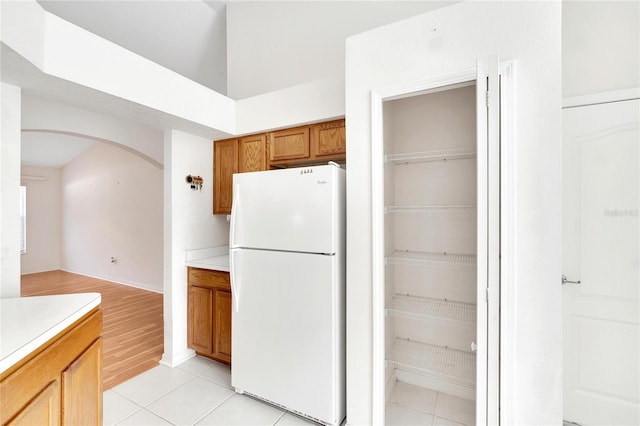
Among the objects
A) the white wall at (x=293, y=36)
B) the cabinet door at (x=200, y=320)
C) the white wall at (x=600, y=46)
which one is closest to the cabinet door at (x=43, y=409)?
the cabinet door at (x=200, y=320)

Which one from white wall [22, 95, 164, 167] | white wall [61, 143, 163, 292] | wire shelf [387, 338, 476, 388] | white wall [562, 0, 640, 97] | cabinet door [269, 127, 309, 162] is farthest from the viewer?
white wall [61, 143, 163, 292]

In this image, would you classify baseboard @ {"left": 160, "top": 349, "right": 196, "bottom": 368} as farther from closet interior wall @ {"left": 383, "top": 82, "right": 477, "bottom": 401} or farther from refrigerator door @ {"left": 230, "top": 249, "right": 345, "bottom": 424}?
closet interior wall @ {"left": 383, "top": 82, "right": 477, "bottom": 401}

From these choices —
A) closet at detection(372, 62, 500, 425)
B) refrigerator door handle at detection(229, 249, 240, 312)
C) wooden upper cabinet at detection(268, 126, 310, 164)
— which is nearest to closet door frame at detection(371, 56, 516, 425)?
closet at detection(372, 62, 500, 425)

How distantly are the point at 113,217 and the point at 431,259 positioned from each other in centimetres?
603

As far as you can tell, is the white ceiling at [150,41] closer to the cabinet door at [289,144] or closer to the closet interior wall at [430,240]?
the cabinet door at [289,144]

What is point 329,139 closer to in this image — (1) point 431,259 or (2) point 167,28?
(1) point 431,259

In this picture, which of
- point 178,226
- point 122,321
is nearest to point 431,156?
point 178,226

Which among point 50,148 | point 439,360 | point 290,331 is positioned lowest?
point 439,360

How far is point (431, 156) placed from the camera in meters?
1.92

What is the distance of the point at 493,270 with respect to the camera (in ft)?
4.23

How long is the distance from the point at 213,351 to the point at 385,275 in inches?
70.5

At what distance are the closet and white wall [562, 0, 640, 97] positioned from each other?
2.38 ft

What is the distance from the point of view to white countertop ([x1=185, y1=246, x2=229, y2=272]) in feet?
8.27

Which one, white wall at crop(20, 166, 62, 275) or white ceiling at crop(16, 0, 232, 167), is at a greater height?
white ceiling at crop(16, 0, 232, 167)
